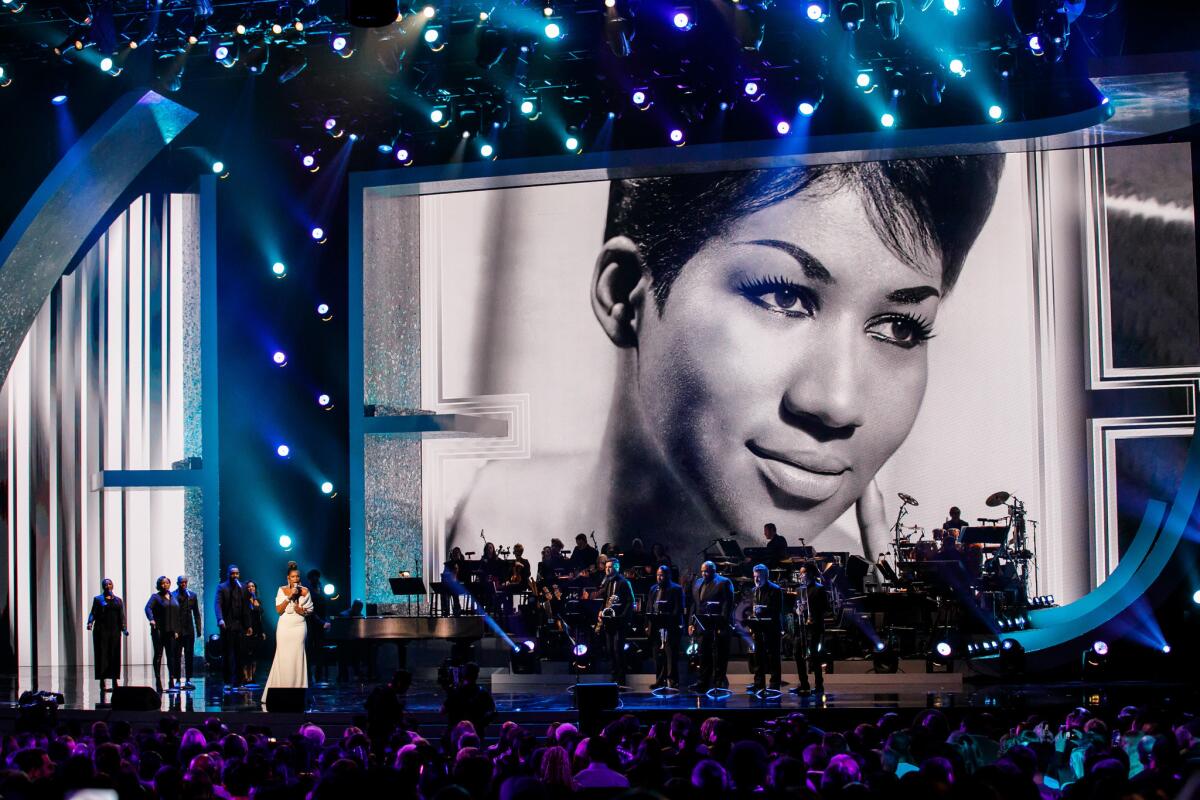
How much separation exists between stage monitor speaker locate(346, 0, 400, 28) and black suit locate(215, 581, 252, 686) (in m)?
9.76

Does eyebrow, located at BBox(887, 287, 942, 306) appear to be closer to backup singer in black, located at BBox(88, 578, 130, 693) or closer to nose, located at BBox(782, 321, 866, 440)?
nose, located at BBox(782, 321, 866, 440)

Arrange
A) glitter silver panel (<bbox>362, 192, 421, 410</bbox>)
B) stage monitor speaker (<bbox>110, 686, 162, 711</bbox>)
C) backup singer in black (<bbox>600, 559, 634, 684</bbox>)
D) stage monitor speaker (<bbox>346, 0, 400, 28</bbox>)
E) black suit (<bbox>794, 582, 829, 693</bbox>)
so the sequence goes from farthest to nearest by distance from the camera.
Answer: glitter silver panel (<bbox>362, 192, 421, 410</bbox>) → backup singer in black (<bbox>600, 559, 634, 684</bbox>) → black suit (<bbox>794, 582, 829, 693</bbox>) → stage monitor speaker (<bbox>110, 686, 162, 711</bbox>) → stage monitor speaker (<bbox>346, 0, 400, 28</bbox>)

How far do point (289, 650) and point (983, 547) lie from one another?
7560mm

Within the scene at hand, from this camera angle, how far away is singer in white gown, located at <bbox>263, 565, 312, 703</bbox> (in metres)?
13.8

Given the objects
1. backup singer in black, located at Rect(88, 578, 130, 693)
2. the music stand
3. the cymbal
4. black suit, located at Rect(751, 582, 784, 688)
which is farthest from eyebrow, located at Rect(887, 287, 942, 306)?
backup singer in black, located at Rect(88, 578, 130, 693)

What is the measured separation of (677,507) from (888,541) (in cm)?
267

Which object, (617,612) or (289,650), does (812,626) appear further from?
(289,650)

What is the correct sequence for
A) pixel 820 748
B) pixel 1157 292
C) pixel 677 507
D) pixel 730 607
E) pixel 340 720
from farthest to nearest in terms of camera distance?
pixel 677 507 → pixel 1157 292 → pixel 730 607 → pixel 340 720 → pixel 820 748

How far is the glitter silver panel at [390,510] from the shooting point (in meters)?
17.9

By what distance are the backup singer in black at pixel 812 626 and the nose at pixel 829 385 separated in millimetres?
3776

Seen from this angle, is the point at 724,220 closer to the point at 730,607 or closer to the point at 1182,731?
the point at 730,607

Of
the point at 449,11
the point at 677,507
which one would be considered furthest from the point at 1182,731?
the point at 677,507

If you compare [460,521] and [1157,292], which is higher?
[1157,292]

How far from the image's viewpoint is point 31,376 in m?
18.6
